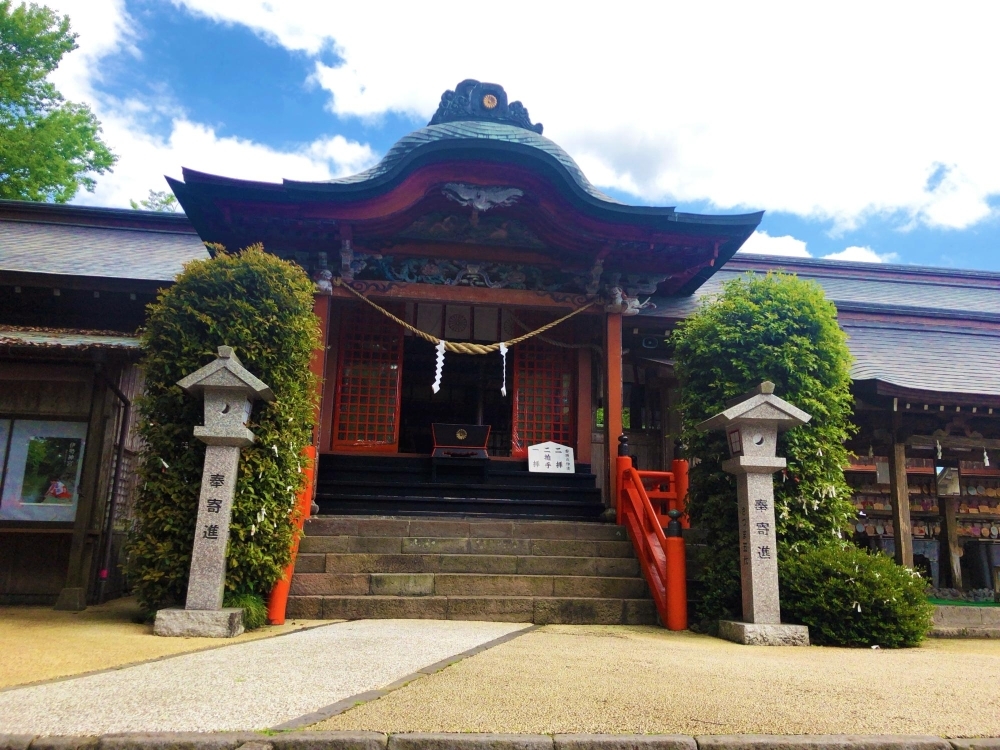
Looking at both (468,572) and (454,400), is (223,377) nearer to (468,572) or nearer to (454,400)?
(468,572)

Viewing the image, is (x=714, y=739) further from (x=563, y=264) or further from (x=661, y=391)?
(x=661, y=391)

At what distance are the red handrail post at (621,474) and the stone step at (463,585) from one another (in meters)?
1.11

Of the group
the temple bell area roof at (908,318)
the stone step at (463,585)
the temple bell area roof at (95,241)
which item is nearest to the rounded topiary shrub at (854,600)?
the stone step at (463,585)

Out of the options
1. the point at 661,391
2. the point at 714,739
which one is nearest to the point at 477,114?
the point at 661,391

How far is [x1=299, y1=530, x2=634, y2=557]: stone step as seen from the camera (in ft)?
25.0

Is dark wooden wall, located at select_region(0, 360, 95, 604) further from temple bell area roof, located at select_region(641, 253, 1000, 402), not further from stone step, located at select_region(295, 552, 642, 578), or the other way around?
temple bell area roof, located at select_region(641, 253, 1000, 402)

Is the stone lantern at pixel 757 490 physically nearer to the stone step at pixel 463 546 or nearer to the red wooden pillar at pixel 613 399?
the stone step at pixel 463 546

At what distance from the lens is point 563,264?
966 cm

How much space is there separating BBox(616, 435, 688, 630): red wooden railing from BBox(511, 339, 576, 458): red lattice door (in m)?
2.11

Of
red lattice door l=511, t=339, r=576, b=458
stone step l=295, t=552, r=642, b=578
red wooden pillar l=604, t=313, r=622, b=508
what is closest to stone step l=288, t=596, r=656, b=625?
stone step l=295, t=552, r=642, b=578

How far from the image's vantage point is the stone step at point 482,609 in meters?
6.77

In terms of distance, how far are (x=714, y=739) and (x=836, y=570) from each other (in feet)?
13.1

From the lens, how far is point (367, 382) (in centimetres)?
1091

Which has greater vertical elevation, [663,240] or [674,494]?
[663,240]
